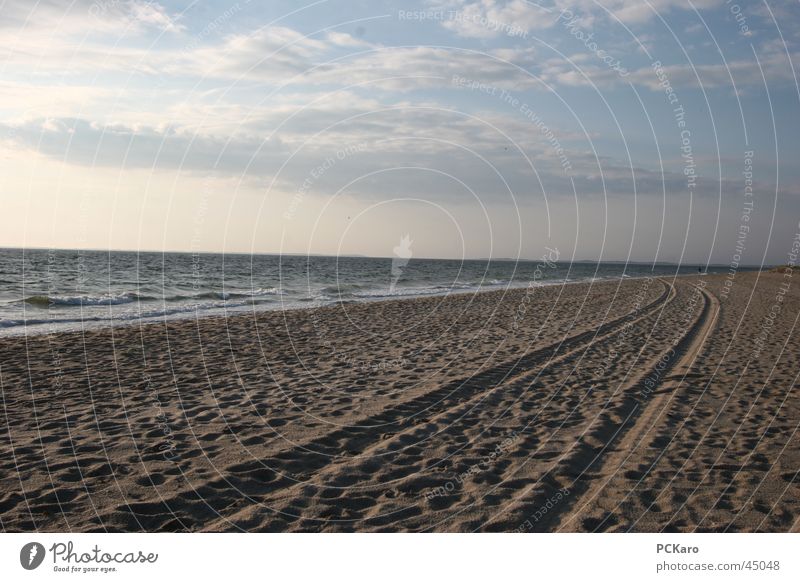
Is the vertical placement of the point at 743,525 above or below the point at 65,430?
above

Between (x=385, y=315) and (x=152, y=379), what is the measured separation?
12.8 m

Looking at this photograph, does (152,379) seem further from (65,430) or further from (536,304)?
(536,304)

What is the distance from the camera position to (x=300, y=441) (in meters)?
7.59

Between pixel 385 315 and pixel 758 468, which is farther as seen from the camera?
pixel 385 315
